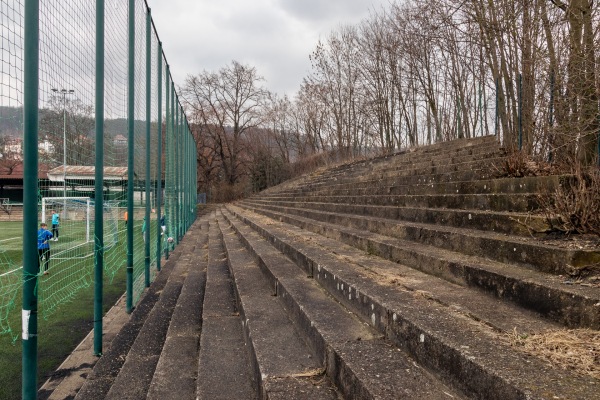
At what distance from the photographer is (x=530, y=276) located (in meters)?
1.93

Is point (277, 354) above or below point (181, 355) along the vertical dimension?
above

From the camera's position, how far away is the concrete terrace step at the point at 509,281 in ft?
5.11

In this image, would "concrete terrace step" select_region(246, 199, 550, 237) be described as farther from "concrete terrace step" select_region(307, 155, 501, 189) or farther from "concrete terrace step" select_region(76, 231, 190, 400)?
"concrete terrace step" select_region(76, 231, 190, 400)

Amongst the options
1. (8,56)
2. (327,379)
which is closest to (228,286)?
(327,379)

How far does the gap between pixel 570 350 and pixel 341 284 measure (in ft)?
4.60

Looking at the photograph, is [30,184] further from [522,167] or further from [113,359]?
[522,167]

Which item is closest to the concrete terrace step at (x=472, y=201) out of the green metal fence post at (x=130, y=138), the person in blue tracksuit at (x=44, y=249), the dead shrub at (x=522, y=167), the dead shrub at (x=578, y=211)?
the dead shrub at (x=578, y=211)

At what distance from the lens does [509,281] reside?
1922 mm

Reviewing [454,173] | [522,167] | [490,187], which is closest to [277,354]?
[490,187]

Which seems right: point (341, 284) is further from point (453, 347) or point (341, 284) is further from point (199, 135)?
point (199, 135)

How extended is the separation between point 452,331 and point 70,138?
11.9 feet

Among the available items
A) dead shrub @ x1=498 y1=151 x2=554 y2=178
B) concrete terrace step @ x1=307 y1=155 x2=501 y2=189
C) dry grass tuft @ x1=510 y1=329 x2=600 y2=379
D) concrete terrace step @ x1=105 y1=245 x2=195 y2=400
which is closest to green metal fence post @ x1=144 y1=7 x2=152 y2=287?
concrete terrace step @ x1=105 y1=245 x2=195 y2=400

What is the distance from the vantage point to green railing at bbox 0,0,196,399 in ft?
7.86

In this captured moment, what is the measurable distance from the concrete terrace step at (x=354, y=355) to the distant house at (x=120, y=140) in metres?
3.08
